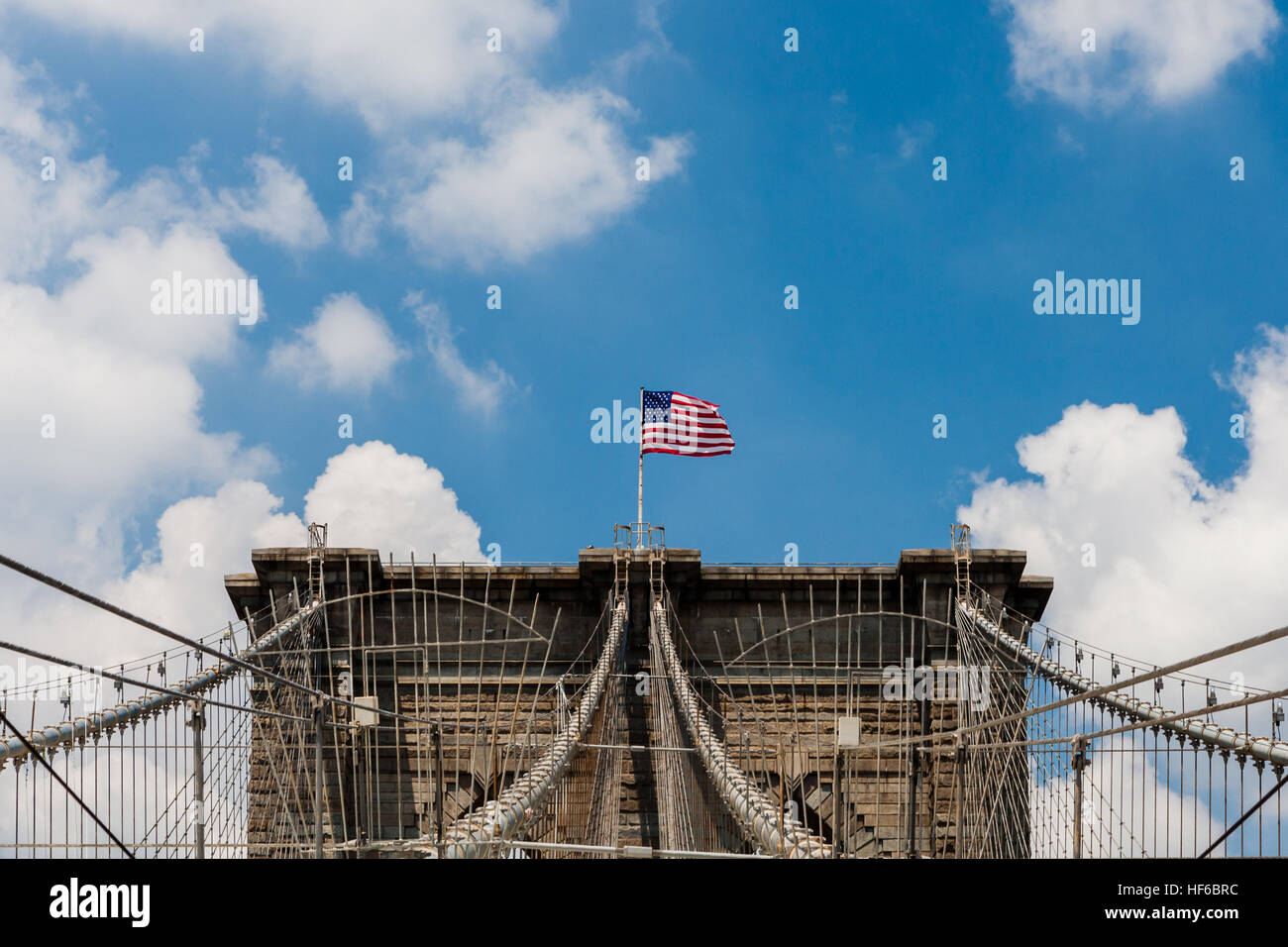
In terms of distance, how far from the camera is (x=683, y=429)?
72.3ft

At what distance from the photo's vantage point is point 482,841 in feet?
24.1

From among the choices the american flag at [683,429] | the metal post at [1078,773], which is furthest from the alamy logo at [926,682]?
the metal post at [1078,773]
